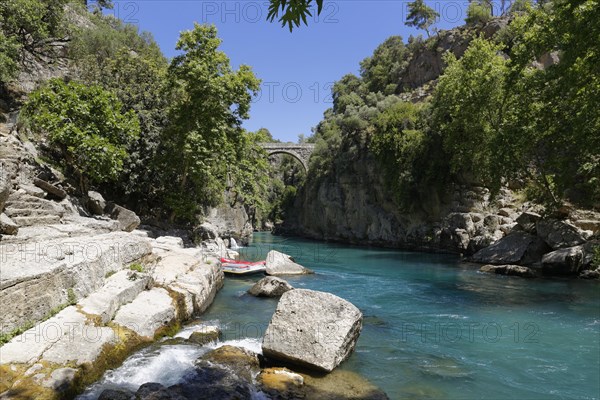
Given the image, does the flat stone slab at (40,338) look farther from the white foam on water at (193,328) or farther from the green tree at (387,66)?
the green tree at (387,66)

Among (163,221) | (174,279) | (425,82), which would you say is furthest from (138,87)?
(425,82)

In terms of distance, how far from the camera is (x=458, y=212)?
99.2 feet

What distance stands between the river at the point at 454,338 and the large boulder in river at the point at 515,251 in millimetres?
3946

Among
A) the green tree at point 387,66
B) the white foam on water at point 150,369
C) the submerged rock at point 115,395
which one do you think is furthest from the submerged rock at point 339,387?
the green tree at point 387,66

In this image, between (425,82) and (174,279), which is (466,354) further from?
(425,82)

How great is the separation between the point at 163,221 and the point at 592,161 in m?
22.2

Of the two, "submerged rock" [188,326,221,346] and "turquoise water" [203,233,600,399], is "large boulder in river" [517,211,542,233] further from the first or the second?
"submerged rock" [188,326,221,346]

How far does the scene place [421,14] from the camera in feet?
189

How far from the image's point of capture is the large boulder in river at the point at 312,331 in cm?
704

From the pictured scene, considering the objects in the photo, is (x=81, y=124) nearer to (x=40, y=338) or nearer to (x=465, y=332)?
(x=40, y=338)

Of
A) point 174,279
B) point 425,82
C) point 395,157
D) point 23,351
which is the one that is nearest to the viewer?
point 23,351

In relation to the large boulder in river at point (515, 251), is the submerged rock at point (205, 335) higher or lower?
lower

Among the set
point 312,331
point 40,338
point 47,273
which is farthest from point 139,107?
point 312,331

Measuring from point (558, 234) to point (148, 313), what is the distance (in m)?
20.3
